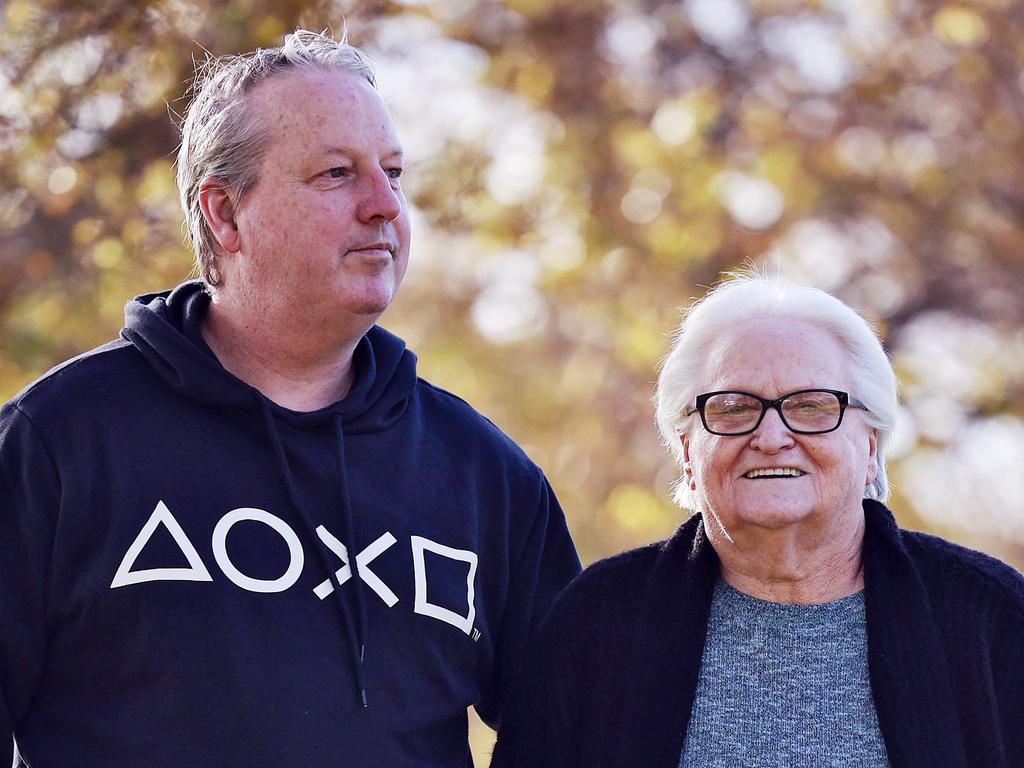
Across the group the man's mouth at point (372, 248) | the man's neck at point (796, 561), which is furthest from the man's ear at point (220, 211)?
the man's neck at point (796, 561)

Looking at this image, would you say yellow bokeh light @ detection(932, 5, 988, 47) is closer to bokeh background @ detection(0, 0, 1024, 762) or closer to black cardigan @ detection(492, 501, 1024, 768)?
bokeh background @ detection(0, 0, 1024, 762)

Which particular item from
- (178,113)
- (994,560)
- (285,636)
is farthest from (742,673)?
(178,113)

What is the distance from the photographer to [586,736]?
291 centimetres

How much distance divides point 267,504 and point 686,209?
445 centimetres

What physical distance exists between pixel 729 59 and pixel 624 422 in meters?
1.99

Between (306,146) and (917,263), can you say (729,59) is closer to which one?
(917,263)

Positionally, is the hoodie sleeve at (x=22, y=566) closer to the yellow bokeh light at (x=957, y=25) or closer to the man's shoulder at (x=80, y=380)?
the man's shoulder at (x=80, y=380)

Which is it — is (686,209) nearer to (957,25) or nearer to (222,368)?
(957,25)

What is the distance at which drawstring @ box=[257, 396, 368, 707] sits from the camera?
108 inches

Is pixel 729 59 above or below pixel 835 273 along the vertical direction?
above

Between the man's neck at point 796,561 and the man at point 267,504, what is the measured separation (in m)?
0.50

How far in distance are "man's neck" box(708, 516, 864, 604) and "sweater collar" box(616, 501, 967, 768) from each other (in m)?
0.05

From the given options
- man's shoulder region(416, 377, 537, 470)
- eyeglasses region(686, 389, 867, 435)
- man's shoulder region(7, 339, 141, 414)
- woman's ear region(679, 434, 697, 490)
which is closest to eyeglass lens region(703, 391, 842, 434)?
eyeglasses region(686, 389, 867, 435)

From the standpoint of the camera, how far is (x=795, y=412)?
2824mm
